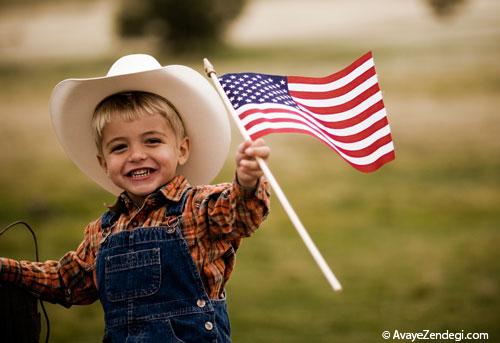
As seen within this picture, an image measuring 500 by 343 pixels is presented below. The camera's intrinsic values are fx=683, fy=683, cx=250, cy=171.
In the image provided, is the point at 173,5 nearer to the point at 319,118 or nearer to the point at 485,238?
the point at 485,238

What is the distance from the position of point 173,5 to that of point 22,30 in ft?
6.36

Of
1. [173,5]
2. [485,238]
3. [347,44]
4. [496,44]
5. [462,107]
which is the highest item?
[173,5]

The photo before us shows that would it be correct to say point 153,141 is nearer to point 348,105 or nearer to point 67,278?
point 67,278

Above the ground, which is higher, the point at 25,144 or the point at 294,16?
the point at 294,16

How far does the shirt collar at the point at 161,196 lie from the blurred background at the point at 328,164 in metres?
3.24

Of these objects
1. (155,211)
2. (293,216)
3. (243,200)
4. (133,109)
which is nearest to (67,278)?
(155,211)

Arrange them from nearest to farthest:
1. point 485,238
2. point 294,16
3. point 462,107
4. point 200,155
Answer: point 200,155 → point 485,238 → point 462,107 → point 294,16

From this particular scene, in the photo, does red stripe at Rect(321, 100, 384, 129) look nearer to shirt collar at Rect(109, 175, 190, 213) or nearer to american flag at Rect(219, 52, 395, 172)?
american flag at Rect(219, 52, 395, 172)

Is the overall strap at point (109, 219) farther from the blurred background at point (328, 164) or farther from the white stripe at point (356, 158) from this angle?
the blurred background at point (328, 164)

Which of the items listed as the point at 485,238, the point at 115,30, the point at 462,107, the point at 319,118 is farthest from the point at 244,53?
the point at 319,118

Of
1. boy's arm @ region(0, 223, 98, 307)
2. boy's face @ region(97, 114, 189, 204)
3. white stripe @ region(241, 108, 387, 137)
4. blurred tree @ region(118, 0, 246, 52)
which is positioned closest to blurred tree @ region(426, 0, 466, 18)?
blurred tree @ region(118, 0, 246, 52)

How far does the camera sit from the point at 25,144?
8258 mm

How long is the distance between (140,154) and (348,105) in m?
Result: 0.84

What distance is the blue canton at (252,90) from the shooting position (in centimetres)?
240
